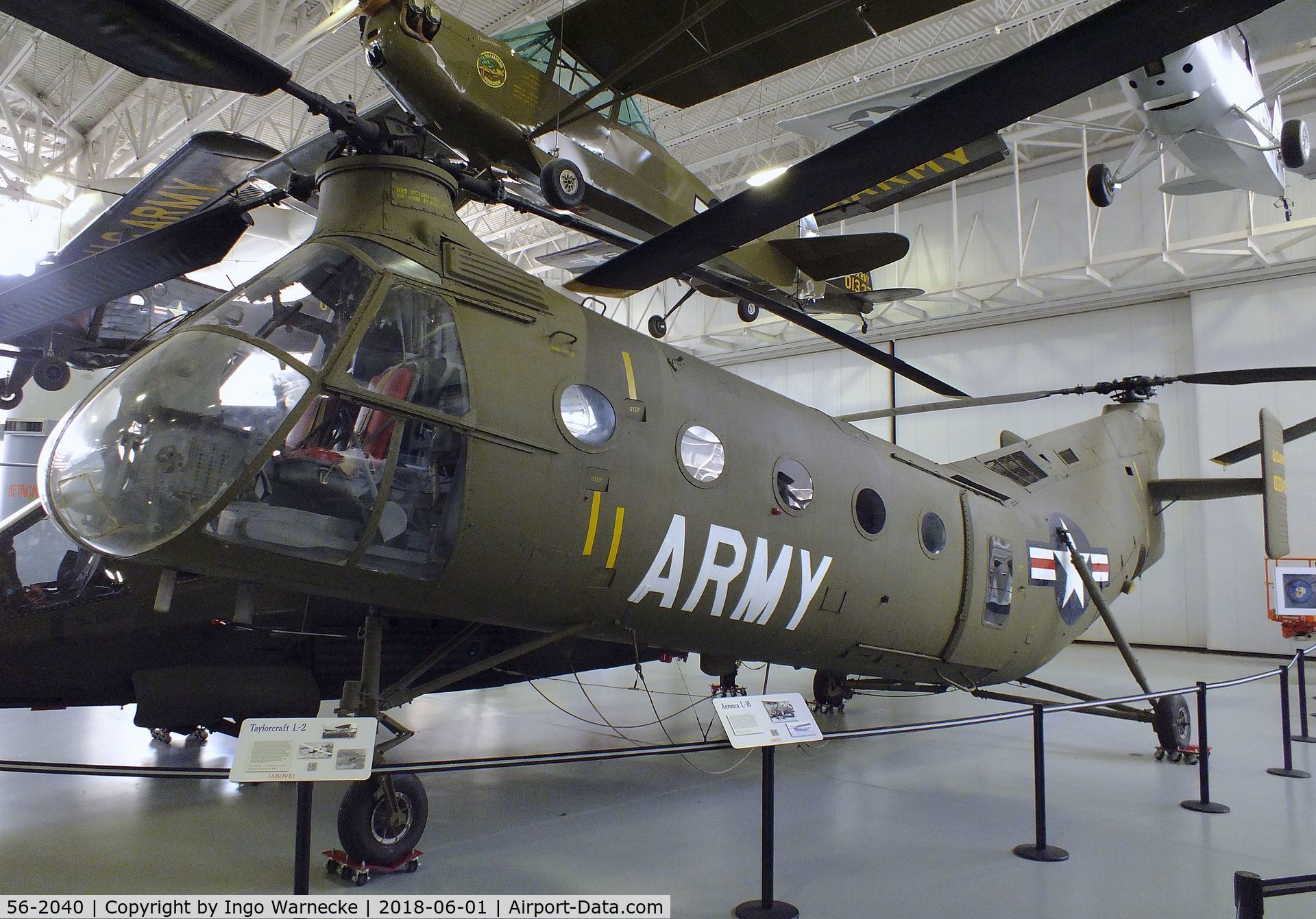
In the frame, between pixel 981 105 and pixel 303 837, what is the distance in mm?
3825

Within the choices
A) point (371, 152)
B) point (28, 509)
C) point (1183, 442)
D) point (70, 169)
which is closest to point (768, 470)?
point (371, 152)

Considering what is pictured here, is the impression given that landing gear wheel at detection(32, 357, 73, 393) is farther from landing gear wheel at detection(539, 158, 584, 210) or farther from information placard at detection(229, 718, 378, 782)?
information placard at detection(229, 718, 378, 782)

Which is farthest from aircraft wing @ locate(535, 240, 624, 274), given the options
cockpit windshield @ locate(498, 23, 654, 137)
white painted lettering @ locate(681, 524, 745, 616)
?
white painted lettering @ locate(681, 524, 745, 616)

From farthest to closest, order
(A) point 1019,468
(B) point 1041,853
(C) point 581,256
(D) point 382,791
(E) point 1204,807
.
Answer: (C) point 581,256 → (A) point 1019,468 → (E) point 1204,807 → (B) point 1041,853 → (D) point 382,791

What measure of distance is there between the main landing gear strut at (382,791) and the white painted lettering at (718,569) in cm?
70

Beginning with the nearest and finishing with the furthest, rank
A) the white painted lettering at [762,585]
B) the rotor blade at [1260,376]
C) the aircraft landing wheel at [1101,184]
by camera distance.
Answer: the white painted lettering at [762,585] → the rotor blade at [1260,376] → the aircraft landing wheel at [1101,184]

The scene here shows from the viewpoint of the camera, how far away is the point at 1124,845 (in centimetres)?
514

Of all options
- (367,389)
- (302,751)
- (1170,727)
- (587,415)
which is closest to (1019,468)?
(1170,727)

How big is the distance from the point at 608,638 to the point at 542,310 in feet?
6.47

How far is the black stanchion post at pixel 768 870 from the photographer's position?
3.87 meters

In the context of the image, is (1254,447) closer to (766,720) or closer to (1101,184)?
(1101,184)

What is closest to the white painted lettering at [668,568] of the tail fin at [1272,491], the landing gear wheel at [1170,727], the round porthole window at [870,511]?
the round porthole window at [870,511]

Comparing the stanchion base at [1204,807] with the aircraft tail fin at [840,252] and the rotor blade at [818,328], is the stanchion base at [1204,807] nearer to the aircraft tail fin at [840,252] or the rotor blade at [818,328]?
the rotor blade at [818,328]

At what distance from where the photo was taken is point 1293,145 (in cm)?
888
